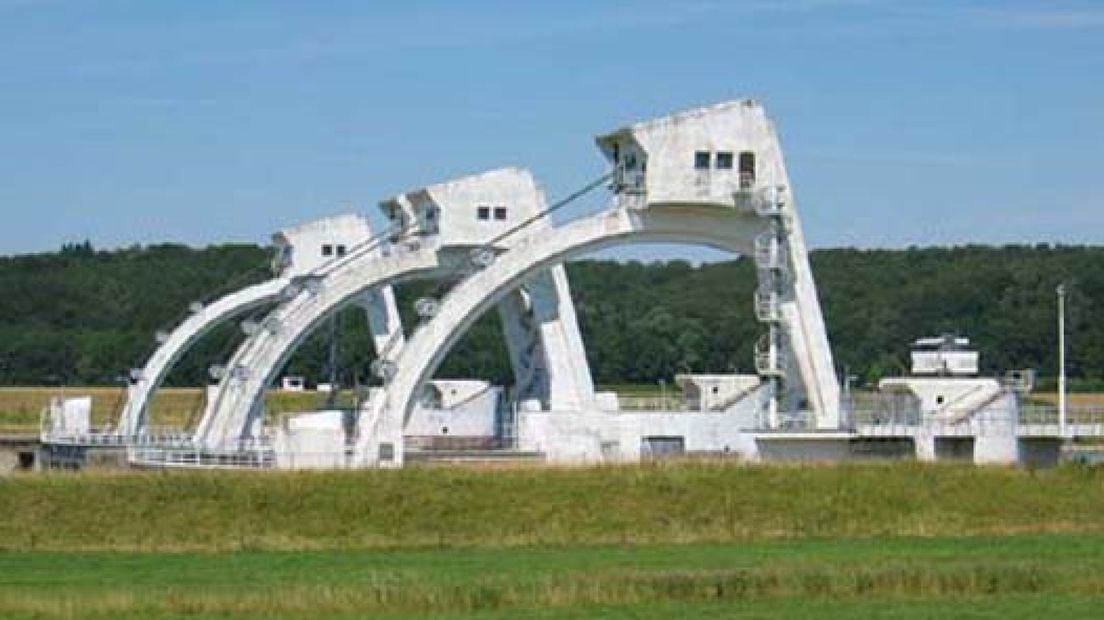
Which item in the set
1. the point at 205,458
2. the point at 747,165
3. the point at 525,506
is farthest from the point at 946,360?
the point at 205,458

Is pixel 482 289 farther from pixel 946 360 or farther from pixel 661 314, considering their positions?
pixel 661 314

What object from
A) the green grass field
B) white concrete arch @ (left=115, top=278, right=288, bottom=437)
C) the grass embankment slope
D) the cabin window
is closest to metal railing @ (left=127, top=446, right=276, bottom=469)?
the grass embankment slope

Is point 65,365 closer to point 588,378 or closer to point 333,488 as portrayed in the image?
point 588,378

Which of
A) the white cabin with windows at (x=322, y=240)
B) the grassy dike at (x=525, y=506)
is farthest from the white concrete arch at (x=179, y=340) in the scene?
the grassy dike at (x=525, y=506)

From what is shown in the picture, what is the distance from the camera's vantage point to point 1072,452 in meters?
76.8

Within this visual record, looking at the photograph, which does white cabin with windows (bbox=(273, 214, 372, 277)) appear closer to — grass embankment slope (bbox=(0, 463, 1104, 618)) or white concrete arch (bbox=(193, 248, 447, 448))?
white concrete arch (bbox=(193, 248, 447, 448))

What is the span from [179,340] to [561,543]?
3805 cm

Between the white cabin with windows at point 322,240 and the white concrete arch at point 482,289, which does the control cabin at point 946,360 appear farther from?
the white cabin with windows at point 322,240

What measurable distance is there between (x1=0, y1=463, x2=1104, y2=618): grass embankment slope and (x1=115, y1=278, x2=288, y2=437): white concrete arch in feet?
94.0

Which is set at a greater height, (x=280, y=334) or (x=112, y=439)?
(x=280, y=334)

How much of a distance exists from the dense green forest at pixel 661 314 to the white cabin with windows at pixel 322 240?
2116cm

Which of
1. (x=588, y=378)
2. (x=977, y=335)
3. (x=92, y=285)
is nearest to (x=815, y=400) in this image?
(x=588, y=378)

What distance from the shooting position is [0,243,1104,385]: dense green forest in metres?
130

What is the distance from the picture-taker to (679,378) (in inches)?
2950
